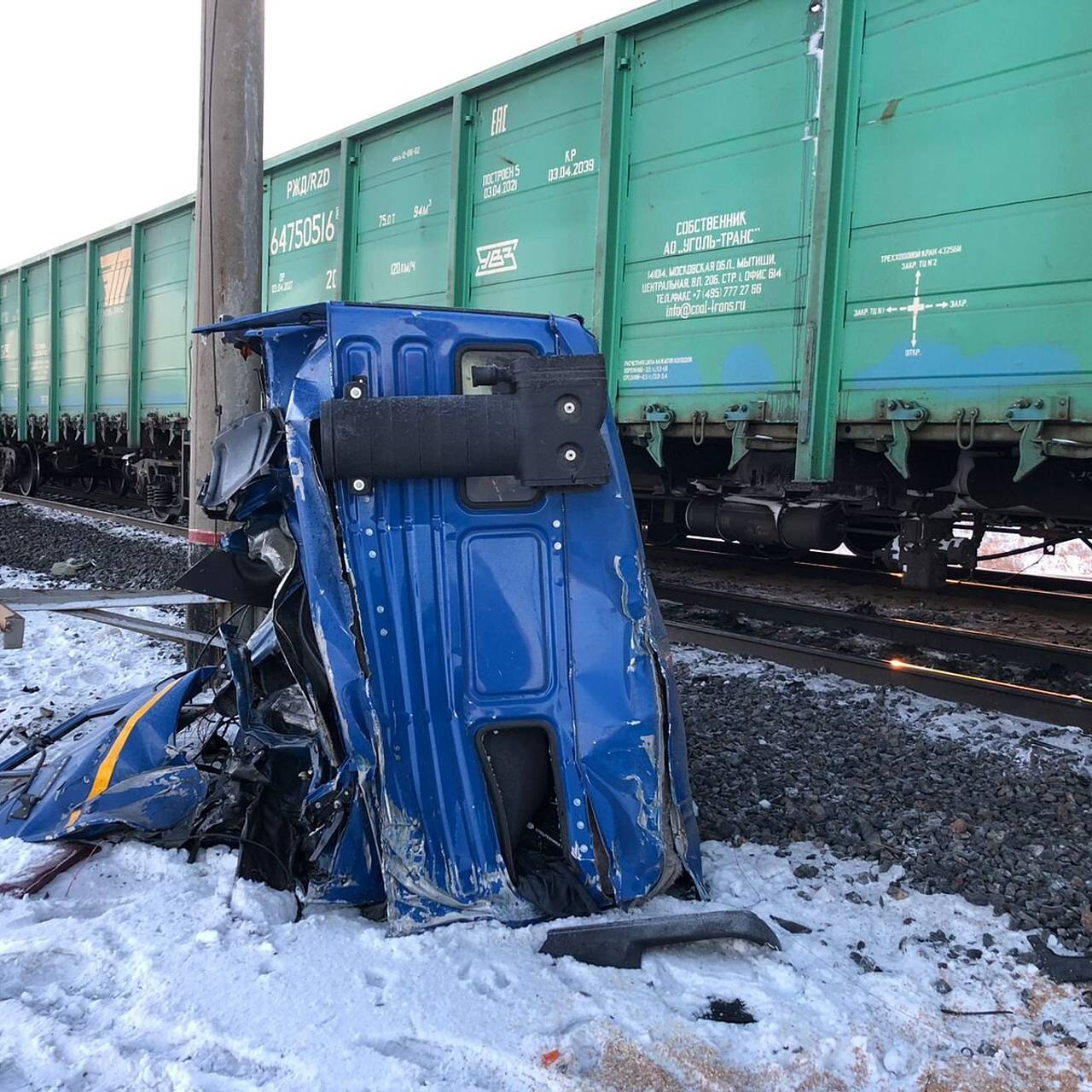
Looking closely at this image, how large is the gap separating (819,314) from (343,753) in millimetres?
4293

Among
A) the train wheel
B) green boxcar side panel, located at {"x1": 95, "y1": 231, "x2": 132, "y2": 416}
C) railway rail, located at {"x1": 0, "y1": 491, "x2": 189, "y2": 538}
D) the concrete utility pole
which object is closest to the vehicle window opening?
the concrete utility pole

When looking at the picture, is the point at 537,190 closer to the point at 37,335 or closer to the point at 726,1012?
the point at 726,1012

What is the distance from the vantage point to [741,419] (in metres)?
6.39

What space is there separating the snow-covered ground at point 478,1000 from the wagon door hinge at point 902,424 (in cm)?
331

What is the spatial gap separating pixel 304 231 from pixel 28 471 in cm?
1179

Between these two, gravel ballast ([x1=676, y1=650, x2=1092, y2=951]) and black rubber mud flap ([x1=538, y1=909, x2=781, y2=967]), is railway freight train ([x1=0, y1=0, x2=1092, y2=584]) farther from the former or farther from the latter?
black rubber mud flap ([x1=538, y1=909, x2=781, y2=967])

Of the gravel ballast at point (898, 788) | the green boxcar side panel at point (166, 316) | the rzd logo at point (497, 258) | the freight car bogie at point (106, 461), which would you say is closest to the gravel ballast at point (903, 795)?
the gravel ballast at point (898, 788)

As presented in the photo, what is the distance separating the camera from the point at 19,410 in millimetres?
18438

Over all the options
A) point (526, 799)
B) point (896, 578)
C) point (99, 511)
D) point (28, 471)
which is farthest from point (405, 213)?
point (28, 471)

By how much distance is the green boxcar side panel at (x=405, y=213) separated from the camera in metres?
8.32

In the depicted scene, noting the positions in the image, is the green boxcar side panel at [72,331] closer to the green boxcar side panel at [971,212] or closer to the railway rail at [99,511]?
the railway rail at [99,511]

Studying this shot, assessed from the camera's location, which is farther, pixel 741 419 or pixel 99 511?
pixel 99 511

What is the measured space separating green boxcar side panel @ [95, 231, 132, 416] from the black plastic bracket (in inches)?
503

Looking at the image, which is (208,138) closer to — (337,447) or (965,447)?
(337,447)
